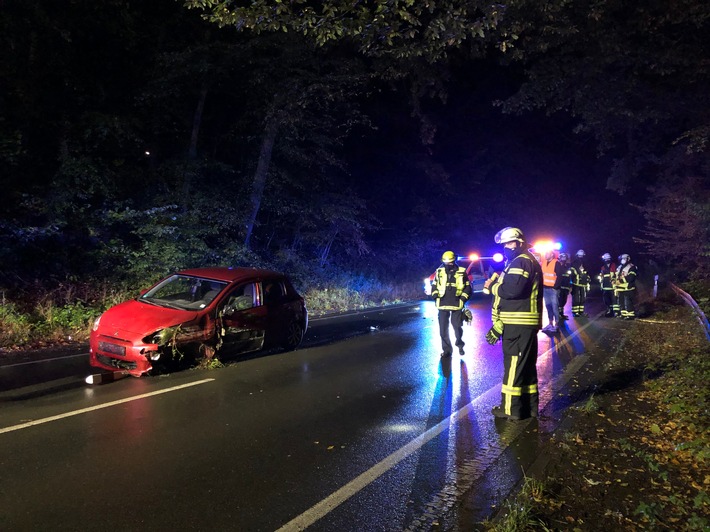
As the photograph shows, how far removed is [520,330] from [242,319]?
14.4 feet

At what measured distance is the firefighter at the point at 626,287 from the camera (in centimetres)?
1324

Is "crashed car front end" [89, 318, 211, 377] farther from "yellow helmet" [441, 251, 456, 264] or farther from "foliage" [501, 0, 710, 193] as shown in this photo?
"foliage" [501, 0, 710, 193]

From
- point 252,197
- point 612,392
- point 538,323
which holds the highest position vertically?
point 252,197

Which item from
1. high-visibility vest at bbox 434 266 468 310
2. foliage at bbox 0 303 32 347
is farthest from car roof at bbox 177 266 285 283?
foliage at bbox 0 303 32 347

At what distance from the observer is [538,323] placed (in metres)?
5.50

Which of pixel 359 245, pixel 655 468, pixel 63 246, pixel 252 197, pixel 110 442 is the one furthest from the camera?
pixel 359 245

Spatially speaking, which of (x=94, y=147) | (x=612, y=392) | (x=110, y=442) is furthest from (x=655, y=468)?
(x=94, y=147)

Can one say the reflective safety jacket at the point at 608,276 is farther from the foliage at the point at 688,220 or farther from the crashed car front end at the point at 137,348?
the crashed car front end at the point at 137,348

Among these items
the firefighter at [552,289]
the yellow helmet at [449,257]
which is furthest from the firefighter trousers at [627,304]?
the yellow helmet at [449,257]

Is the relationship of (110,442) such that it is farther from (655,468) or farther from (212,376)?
(655,468)

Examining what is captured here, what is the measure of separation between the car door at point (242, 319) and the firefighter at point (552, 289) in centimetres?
657

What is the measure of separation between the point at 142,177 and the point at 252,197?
Answer: 135 inches

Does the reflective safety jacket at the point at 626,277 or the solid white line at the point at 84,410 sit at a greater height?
the reflective safety jacket at the point at 626,277

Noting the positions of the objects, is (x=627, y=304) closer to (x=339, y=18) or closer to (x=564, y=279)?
(x=564, y=279)
